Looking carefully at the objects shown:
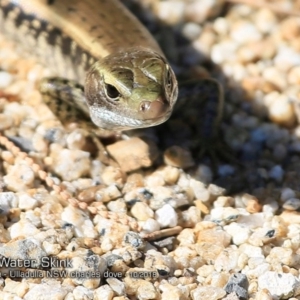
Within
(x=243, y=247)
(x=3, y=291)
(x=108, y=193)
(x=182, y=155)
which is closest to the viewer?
(x=3, y=291)

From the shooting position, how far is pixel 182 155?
4.10 metres

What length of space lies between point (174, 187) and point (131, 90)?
68cm

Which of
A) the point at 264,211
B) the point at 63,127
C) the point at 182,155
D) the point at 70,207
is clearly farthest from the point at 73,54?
the point at 264,211

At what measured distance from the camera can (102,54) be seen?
4.31 metres

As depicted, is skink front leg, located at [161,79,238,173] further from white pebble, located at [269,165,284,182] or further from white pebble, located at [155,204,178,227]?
white pebble, located at [155,204,178,227]

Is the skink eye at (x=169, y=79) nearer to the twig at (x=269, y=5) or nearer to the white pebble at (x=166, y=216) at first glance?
A: the white pebble at (x=166, y=216)

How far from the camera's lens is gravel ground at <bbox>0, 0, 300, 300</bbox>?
10.3 feet

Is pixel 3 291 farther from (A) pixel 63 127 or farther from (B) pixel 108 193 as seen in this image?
(A) pixel 63 127

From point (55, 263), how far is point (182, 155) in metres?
1.24

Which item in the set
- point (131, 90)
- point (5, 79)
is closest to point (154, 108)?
point (131, 90)

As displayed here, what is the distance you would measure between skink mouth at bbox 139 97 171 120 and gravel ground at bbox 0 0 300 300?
0.51 m

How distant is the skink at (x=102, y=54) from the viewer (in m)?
3.56

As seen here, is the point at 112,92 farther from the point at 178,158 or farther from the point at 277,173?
the point at 277,173

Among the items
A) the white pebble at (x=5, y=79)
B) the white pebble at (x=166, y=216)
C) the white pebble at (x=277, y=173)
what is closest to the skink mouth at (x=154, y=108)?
the white pebble at (x=166, y=216)
